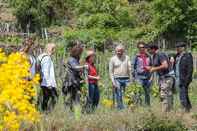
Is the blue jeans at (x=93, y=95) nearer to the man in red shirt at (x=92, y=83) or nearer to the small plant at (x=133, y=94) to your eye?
the man in red shirt at (x=92, y=83)

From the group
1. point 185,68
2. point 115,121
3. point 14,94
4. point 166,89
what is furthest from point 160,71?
point 14,94

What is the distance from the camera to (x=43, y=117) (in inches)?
454

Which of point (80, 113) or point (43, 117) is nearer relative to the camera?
point (43, 117)

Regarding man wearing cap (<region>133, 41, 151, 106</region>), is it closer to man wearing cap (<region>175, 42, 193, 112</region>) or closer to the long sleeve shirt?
the long sleeve shirt

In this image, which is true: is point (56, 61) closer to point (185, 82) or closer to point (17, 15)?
point (185, 82)

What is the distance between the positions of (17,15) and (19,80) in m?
23.3

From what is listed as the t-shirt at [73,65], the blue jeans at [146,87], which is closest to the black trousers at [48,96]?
the t-shirt at [73,65]

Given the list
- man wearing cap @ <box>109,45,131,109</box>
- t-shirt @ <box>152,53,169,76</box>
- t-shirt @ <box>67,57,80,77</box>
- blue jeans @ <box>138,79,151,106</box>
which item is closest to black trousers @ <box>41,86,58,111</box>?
t-shirt @ <box>67,57,80,77</box>

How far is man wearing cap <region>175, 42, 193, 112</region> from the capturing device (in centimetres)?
1451

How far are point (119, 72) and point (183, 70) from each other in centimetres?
149

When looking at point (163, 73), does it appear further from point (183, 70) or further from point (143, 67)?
point (143, 67)

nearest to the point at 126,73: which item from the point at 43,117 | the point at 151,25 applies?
the point at 43,117

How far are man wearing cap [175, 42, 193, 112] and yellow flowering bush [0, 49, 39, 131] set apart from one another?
645 centimetres

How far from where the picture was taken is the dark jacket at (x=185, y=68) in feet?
47.6
